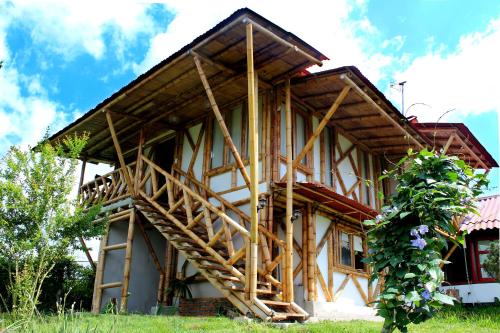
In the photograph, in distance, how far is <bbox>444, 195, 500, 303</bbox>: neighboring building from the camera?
15.2m

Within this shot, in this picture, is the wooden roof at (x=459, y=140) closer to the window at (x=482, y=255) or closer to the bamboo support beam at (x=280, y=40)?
the window at (x=482, y=255)

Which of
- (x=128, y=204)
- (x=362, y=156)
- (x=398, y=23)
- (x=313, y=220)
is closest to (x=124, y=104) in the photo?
(x=128, y=204)

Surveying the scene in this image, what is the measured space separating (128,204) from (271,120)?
13.6 ft

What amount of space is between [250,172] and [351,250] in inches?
184

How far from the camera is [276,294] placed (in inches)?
323

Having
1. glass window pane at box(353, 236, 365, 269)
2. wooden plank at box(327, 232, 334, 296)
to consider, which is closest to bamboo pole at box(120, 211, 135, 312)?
wooden plank at box(327, 232, 334, 296)

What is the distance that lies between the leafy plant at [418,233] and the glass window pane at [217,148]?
246 inches

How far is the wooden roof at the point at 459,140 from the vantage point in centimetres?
1155

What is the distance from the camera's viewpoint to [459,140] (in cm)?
1177

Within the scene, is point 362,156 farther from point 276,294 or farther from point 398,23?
point 398,23

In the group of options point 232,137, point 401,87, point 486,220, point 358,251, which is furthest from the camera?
point 486,220

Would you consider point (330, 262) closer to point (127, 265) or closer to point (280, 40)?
point (127, 265)

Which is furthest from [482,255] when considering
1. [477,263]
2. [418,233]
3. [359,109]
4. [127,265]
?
[418,233]

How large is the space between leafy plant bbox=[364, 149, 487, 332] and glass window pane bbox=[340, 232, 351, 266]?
633 centimetres
